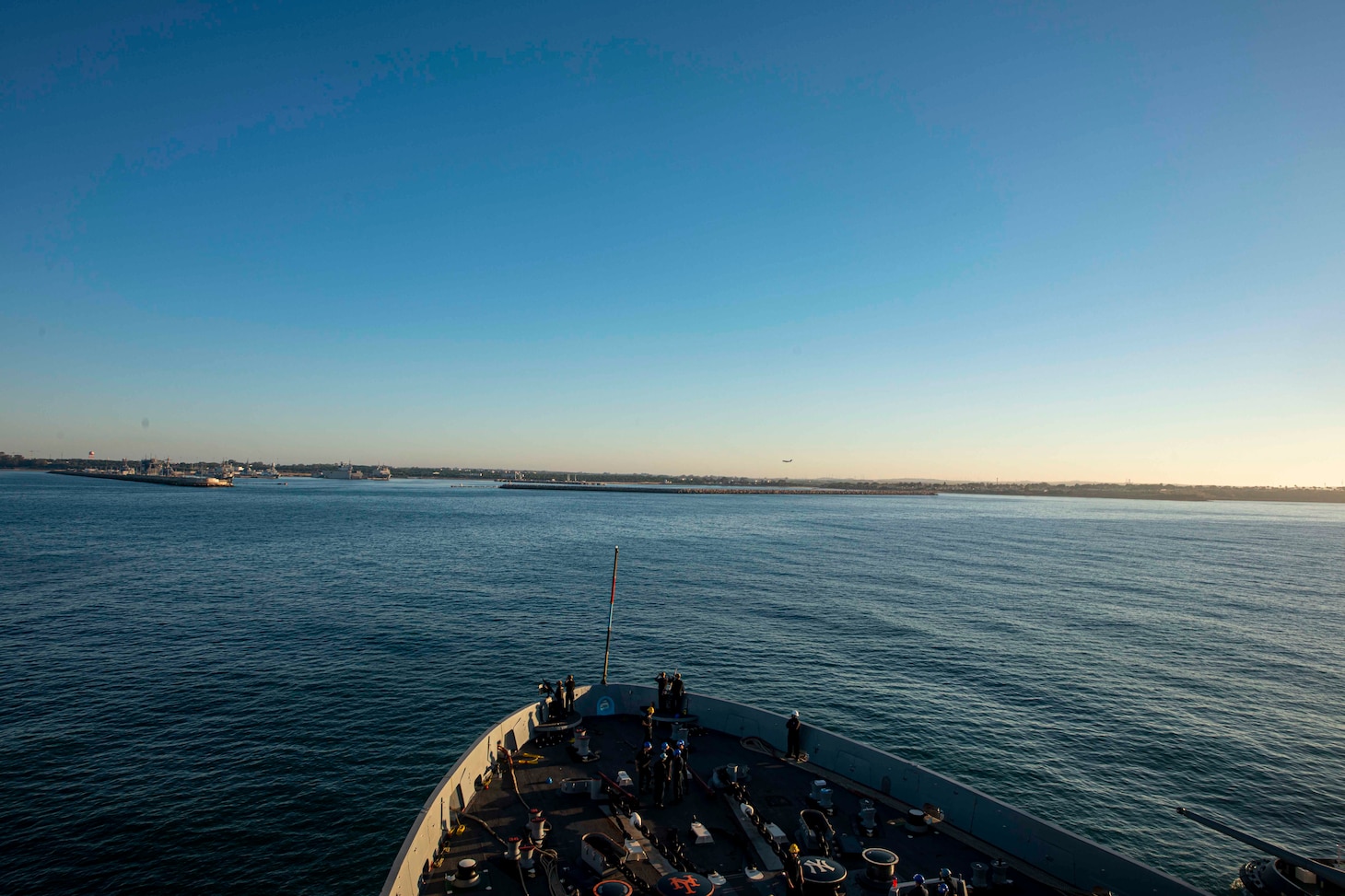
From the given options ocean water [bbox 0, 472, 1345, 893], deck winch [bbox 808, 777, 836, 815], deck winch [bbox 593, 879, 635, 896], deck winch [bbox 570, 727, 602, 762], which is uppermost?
deck winch [bbox 593, 879, 635, 896]

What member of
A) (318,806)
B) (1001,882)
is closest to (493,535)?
(318,806)

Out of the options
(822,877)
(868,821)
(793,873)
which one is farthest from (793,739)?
(822,877)

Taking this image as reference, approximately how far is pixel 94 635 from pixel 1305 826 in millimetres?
74080

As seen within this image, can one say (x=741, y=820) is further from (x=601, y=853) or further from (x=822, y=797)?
(x=601, y=853)

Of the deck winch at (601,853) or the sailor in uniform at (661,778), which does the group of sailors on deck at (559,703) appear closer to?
the sailor in uniform at (661,778)

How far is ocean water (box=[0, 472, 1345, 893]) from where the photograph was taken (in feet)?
82.5

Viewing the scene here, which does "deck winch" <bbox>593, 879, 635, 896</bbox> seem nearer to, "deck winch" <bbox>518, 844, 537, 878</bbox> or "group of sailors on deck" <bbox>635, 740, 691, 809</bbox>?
"deck winch" <bbox>518, 844, 537, 878</bbox>

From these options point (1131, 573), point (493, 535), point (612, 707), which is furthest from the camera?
point (493, 535)

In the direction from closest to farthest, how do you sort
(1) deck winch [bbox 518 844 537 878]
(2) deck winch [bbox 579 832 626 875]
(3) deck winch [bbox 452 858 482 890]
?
(3) deck winch [bbox 452 858 482 890] → (2) deck winch [bbox 579 832 626 875] → (1) deck winch [bbox 518 844 537 878]

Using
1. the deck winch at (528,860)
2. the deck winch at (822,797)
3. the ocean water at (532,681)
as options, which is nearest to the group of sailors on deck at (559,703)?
the ocean water at (532,681)

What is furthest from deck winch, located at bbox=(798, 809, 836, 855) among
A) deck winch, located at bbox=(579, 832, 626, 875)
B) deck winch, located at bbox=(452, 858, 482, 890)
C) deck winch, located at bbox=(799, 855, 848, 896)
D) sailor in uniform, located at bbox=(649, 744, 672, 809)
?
deck winch, located at bbox=(452, 858, 482, 890)

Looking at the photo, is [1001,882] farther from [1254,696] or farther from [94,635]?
[94,635]

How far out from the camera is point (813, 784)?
58.4 feet

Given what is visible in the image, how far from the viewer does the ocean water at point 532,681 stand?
2516 centimetres
